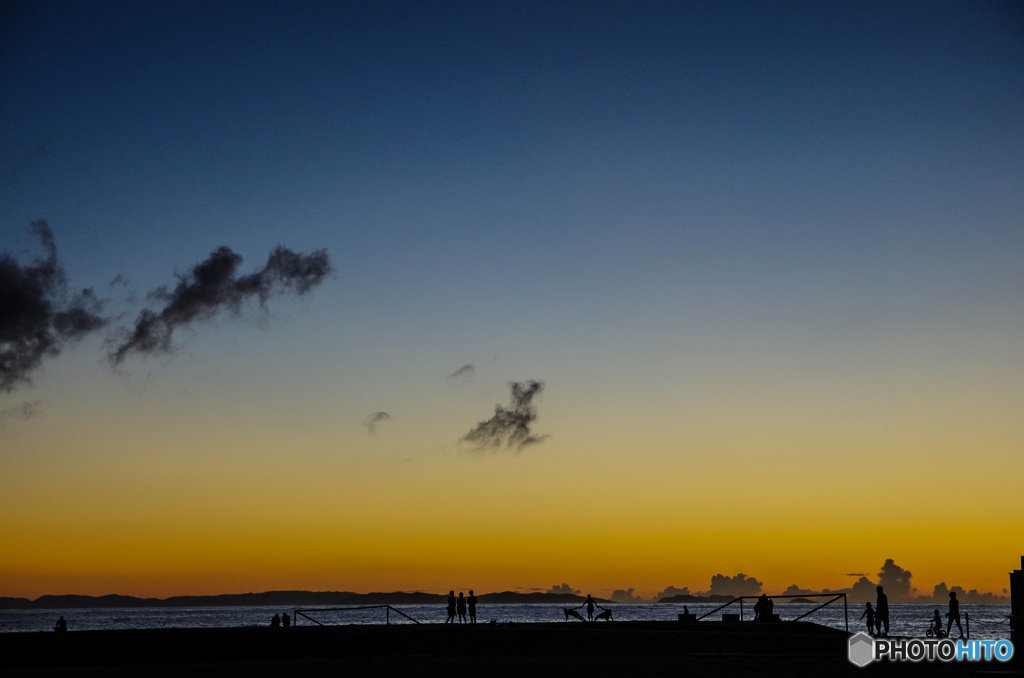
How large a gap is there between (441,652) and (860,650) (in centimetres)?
1306

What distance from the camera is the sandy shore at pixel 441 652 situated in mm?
25438

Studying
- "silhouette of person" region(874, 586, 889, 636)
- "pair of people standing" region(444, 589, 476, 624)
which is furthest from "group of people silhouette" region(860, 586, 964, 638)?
"pair of people standing" region(444, 589, 476, 624)

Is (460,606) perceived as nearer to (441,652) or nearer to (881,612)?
(441,652)

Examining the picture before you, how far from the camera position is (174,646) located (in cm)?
3098

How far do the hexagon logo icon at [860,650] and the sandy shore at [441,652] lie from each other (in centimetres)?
37

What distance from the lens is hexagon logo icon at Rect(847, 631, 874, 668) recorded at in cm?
2498

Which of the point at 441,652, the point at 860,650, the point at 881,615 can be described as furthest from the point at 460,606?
the point at 860,650

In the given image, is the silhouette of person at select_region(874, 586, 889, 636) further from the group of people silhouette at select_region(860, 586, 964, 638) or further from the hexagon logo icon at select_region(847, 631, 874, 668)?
the hexagon logo icon at select_region(847, 631, 874, 668)

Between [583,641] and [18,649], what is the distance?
17193mm

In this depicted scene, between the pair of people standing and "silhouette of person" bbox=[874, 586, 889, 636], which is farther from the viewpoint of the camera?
the pair of people standing

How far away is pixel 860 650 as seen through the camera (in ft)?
85.3

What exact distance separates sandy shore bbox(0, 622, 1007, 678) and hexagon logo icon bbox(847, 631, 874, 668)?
37cm

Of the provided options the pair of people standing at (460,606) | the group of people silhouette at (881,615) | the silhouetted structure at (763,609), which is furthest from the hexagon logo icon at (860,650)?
the pair of people standing at (460,606)

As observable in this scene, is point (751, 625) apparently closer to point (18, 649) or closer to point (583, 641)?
point (583, 641)
